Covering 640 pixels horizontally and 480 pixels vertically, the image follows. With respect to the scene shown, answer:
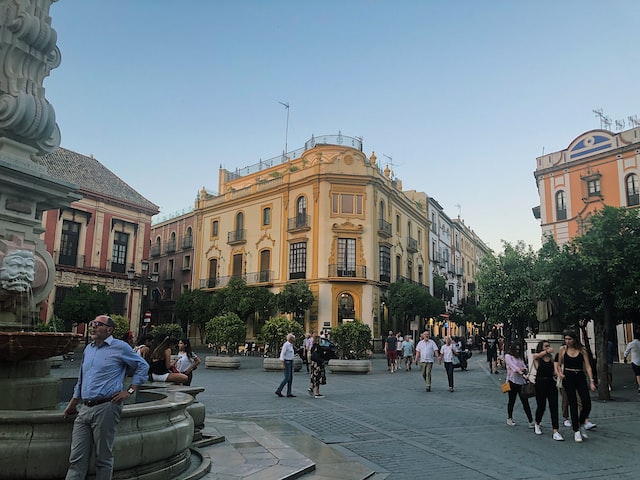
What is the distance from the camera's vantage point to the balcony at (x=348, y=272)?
3388 centimetres

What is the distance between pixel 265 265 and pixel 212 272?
6.24m

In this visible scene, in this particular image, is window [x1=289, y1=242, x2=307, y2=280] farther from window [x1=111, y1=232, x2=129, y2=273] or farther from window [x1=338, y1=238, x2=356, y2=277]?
window [x1=111, y1=232, x2=129, y2=273]

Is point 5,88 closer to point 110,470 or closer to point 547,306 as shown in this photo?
point 110,470

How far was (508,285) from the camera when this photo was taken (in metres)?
22.1

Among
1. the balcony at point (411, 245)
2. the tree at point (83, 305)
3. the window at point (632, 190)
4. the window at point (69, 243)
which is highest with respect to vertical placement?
the window at point (632, 190)

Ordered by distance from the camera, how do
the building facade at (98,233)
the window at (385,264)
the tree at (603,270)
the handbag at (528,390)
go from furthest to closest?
the window at (385,264), the building facade at (98,233), the tree at (603,270), the handbag at (528,390)

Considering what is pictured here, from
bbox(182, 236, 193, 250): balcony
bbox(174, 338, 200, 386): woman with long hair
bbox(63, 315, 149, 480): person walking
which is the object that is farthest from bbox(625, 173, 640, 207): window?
bbox(182, 236, 193, 250): balcony

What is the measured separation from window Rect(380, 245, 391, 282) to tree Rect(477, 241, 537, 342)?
12328mm

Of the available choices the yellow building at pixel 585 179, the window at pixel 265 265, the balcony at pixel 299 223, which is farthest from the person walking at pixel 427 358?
the window at pixel 265 265

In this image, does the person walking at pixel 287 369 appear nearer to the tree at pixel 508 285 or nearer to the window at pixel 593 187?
the tree at pixel 508 285

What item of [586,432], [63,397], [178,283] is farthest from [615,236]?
[178,283]

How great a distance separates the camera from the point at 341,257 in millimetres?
34469

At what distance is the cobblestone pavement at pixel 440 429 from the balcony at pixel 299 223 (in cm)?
2029

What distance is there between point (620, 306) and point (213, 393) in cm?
1064
